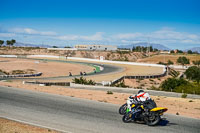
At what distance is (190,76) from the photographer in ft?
168

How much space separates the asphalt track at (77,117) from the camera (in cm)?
970

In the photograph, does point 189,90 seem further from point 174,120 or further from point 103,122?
point 103,122

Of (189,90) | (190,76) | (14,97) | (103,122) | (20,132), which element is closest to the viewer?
(20,132)

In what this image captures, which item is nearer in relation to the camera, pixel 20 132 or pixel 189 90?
pixel 20 132

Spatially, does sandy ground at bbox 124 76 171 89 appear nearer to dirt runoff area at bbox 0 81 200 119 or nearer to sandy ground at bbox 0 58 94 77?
sandy ground at bbox 0 58 94 77

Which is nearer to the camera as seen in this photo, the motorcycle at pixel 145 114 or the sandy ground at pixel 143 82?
the motorcycle at pixel 145 114

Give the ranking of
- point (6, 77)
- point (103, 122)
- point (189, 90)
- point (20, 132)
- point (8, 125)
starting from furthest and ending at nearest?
point (6, 77) → point (189, 90) → point (103, 122) → point (8, 125) → point (20, 132)

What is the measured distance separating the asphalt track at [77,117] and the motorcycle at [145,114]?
0.24 m

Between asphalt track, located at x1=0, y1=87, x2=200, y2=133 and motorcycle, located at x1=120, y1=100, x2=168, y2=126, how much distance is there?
0.79ft

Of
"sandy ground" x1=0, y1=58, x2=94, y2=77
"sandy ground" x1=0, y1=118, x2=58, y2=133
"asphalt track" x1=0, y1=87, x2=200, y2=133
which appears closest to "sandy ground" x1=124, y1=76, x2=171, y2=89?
"sandy ground" x1=0, y1=58, x2=94, y2=77

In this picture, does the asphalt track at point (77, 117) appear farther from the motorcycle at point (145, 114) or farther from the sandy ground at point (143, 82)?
the sandy ground at point (143, 82)

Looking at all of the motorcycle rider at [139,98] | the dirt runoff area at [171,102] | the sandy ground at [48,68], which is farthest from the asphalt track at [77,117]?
the sandy ground at [48,68]

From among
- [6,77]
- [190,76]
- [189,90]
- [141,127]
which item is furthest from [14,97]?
[190,76]

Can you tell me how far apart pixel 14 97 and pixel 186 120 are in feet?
33.7
